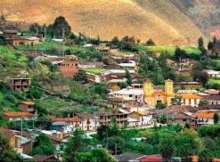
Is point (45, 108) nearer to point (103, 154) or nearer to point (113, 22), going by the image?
point (103, 154)

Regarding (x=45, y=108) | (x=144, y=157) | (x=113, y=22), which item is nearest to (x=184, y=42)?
(x=113, y=22)

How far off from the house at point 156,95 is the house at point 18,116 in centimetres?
1104

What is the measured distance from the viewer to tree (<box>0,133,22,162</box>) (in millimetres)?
55094

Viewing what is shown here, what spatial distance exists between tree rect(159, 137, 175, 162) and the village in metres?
0.36

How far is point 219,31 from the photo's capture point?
120m

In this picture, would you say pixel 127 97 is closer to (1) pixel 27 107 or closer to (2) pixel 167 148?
(1) pixel 27 107

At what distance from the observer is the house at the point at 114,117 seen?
67.8 m

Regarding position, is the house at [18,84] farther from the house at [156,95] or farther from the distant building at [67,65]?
A: the house at [156,95]

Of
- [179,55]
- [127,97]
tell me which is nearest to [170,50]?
[179,55]

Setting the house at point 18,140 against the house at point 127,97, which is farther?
the house at point 127,97

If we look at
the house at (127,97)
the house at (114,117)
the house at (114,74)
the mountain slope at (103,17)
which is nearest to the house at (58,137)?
the house at (114,117)

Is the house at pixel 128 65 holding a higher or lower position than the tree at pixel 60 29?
lower

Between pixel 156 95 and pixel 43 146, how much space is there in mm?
18063

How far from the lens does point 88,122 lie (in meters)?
67.3
